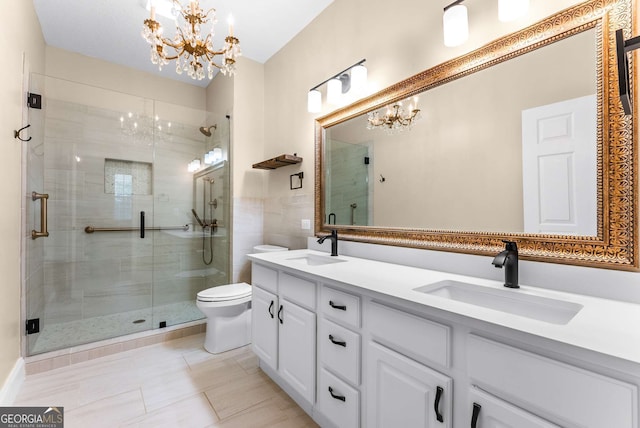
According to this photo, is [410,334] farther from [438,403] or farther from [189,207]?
[189,207]

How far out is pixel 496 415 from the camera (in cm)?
81

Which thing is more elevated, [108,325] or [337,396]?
[337,396]

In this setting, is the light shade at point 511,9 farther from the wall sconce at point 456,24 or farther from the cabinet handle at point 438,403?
the cabinet handle at point 438,403

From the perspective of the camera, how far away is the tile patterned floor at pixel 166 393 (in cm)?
158

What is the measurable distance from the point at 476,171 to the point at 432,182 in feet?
0.79

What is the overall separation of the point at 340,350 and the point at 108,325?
8.12 ft

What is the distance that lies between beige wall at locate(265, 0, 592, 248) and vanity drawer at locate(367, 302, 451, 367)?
4.49ft

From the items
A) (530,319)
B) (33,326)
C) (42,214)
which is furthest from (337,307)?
(33,326)

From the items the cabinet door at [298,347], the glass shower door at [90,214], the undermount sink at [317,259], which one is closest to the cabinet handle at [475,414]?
the cabinet door at [298,347]

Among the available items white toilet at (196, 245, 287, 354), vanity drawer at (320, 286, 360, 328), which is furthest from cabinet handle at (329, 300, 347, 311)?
white toilet at (196, 245, 287, 354)

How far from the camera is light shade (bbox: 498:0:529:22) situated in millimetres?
1239

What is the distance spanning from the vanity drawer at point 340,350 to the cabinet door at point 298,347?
0.26 ft

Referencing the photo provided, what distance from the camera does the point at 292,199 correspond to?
277 centimetres

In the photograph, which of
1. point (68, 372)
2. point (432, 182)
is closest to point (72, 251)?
point (68, 372)
